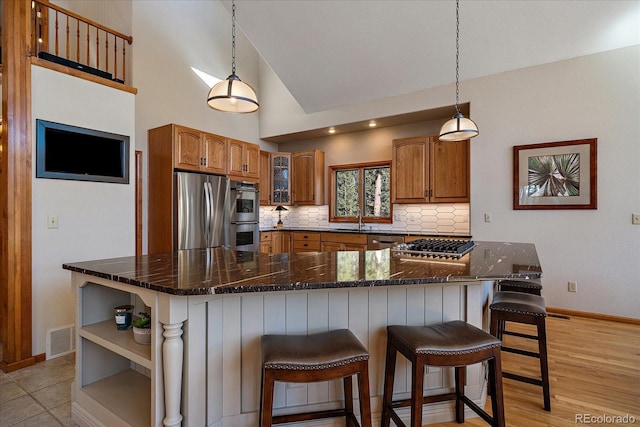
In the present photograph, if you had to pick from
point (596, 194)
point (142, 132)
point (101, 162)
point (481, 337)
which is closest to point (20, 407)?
point (101, 162)

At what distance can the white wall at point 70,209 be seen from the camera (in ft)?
8.75

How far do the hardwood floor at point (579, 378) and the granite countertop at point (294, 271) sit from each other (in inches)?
35.0

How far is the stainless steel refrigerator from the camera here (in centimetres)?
406

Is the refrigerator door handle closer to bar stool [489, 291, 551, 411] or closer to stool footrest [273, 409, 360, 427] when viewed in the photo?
stool footrest [273, 409, 360, 427]

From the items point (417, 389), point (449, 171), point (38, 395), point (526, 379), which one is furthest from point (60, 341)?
point (449, 171)

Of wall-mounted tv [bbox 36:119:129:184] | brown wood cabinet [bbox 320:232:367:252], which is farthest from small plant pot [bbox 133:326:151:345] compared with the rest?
brown wood cabinet [bbox 320:232:367:252]

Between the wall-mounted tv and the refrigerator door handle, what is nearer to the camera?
the wall-mounted tv

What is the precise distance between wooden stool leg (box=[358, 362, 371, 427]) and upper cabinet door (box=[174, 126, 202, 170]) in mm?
3565

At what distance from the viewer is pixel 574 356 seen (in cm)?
265

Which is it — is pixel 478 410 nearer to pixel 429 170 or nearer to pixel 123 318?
pixel 123 318

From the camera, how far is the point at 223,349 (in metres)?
1.55

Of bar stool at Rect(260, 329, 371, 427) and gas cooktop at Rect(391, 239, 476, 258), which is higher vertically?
gas cooktop at Rect(391, 239, 476, 258)

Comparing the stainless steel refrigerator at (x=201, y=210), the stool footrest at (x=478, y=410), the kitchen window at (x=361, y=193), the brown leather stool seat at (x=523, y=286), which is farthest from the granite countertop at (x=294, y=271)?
the kitchen window at (x=361, y=193)

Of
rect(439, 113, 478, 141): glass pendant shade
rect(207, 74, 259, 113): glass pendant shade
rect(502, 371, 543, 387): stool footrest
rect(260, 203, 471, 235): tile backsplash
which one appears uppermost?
rect(207, 74, 259, 113): glass pendant shade
